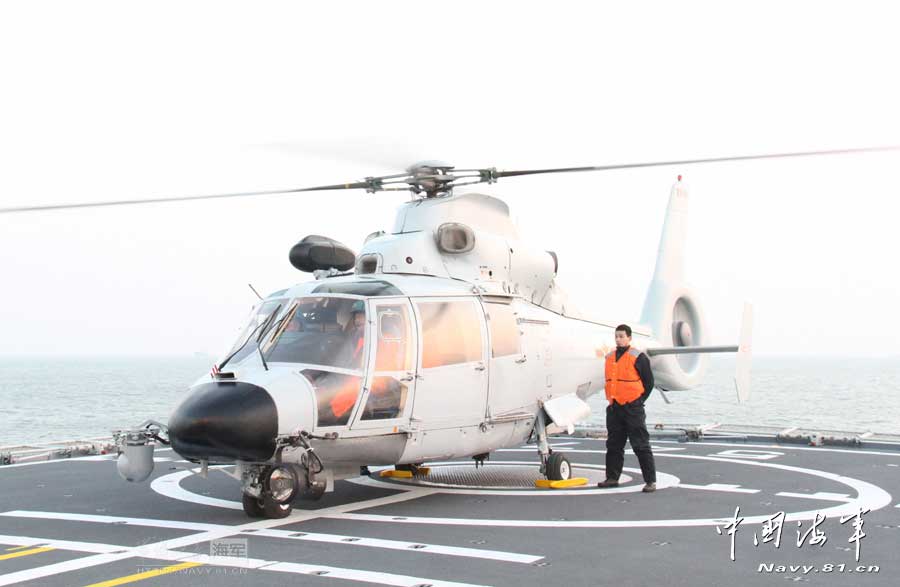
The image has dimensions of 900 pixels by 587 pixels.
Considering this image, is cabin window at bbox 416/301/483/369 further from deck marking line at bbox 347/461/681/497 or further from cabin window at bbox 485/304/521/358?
deck marking line at bbox 347/461/681/497

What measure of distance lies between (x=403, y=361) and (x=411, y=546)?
252 centimetres

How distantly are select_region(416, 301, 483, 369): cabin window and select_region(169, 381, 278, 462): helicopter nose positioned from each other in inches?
75.3

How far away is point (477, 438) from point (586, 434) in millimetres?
7508

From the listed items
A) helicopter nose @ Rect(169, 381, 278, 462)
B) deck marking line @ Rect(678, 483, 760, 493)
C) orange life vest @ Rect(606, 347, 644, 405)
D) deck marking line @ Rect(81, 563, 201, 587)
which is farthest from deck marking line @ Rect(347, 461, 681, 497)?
deck marking line @ Rect(81, 563, 201, 587)

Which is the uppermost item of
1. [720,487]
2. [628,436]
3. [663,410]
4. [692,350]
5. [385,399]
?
[692,350]

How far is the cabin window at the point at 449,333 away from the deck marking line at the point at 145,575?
3.56 m

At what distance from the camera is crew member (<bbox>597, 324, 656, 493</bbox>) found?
958cm

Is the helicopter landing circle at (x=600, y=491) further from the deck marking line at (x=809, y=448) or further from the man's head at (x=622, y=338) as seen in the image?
the man's head at (x=622, y=338)

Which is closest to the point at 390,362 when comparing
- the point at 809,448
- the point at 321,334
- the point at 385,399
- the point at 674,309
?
the point at 385,399

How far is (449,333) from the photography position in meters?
9.48

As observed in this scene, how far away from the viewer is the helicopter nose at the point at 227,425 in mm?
7605

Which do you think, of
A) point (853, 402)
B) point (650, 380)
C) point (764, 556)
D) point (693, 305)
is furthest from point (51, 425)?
point (853, 402)

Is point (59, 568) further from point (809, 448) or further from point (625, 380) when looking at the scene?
point (809, 448)

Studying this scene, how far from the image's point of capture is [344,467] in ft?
28.8
